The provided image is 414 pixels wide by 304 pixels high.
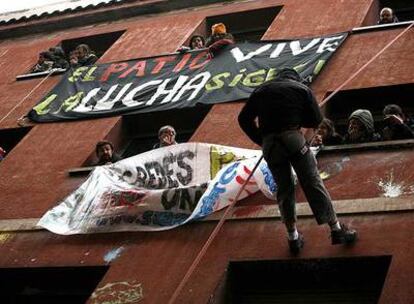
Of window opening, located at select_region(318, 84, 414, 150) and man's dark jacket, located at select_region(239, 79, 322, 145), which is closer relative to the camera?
man's dark jacket, located at select_region(239, 79, 322, 145)

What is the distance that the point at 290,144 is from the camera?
6.38m

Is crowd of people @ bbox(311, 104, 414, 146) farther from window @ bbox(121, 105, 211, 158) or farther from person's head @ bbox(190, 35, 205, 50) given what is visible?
person's head @ bbox(190, 35, 205, 50)

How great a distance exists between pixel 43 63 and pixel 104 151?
5101mm

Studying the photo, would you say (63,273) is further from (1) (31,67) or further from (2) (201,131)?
(1) (31,67)

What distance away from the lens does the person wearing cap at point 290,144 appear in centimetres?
643

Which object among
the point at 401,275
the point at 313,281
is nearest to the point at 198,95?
the point at 313,281

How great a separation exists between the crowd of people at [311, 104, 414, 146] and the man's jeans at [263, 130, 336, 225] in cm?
183

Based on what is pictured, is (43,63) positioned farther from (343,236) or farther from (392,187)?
(343,236)

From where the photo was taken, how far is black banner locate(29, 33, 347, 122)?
1038 centimetres

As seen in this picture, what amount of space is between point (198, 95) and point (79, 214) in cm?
303

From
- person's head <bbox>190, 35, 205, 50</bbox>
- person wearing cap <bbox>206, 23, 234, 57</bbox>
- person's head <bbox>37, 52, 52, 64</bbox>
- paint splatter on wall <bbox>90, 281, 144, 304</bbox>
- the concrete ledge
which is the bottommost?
paint splatter on wall <bbox>90, 281, 144, 304</bbox>

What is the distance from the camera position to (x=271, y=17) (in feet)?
44.8

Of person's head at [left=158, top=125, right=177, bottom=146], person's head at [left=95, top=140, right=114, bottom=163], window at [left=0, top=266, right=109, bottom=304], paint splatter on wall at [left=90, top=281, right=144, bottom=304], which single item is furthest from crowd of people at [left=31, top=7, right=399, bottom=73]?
paint splatter on wall at [left=90, top=281, right=144, bottom=304]

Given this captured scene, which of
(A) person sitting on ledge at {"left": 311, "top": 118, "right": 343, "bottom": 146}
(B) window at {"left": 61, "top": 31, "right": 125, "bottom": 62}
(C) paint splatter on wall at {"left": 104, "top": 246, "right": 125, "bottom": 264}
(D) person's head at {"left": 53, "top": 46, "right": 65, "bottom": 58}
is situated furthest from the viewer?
(B) window at {"left": 61, "top": 31, "right": 125, "bottom": 62}
